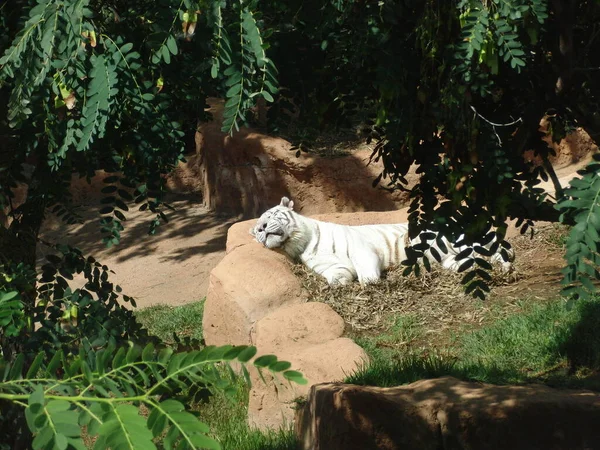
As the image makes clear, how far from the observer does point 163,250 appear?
1243 cm

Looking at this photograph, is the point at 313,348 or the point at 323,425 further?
the point at 313,348

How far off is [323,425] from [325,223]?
4.82 metres

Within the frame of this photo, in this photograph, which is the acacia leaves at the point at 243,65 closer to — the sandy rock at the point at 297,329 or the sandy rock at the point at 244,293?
the sandy rock at the point at 297,329

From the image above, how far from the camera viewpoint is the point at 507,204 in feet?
11.9

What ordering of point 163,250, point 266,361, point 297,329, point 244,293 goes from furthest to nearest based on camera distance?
point 163,250, point 244,293, point 297,329, point 266,361

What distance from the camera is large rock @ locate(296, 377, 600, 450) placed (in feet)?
14.3

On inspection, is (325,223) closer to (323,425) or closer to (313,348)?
(313,348)

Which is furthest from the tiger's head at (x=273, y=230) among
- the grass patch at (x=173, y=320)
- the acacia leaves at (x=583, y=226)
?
the acacia leaves at (x=583, y=226)

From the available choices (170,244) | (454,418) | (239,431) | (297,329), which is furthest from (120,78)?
(170,244)

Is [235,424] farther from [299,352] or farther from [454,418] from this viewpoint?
→ [454,418]

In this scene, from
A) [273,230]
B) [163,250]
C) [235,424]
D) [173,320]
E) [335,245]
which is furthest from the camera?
[163,250]

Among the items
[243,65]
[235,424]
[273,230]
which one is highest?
[243,65]

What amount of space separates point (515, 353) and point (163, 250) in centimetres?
691

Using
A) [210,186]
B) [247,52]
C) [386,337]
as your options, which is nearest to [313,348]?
[386,337]
